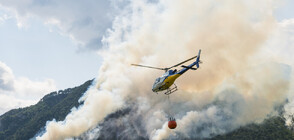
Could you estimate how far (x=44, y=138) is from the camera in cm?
12012

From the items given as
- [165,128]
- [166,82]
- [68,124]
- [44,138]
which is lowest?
[166,82]

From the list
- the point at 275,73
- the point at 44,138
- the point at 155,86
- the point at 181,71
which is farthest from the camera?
the point at 275,73

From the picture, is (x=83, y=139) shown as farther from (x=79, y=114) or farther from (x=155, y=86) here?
(x=155, y=86)

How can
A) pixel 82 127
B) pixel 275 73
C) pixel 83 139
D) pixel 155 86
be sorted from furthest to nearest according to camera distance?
1. pixel 83 139
2. pixel 275 73
3. pixel 82 127
4. pixel 155 86

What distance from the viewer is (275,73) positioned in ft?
499

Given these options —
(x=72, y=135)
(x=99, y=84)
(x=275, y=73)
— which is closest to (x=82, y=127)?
(x=72, y=135)

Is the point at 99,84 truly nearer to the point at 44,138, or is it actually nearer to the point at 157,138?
the point at 44,138

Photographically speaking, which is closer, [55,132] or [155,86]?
[155,86]

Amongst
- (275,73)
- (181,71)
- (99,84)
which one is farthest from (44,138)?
(275,73)

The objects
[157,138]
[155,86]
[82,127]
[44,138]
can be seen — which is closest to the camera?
[155,86]

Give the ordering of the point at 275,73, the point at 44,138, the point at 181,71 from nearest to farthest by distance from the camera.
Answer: the point at 181,71, the point at 44,138, the point at 275,73

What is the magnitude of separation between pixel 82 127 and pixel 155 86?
331 ft

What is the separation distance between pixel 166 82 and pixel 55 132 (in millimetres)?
96633

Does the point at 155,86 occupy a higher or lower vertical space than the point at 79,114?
lower
